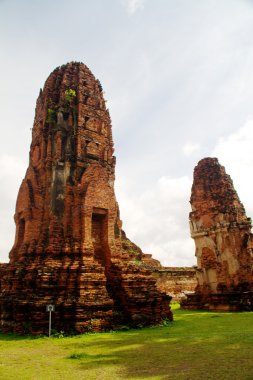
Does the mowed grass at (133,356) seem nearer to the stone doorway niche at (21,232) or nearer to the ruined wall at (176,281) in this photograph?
the stone doorway niche at (21,232)

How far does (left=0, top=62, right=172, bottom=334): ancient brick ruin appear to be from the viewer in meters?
9.99

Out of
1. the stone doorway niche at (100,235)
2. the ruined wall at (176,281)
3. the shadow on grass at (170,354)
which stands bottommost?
the shadow on grass at (170,354)

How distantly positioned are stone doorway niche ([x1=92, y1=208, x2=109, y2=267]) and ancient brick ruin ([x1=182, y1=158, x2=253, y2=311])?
9306mm

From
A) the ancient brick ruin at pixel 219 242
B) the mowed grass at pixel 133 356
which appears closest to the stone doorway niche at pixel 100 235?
the mowed grass at pixel 133 356

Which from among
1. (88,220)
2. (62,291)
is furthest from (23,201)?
(62,291)

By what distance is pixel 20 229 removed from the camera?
1343 centimetres

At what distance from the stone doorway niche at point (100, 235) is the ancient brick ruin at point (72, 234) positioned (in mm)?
40

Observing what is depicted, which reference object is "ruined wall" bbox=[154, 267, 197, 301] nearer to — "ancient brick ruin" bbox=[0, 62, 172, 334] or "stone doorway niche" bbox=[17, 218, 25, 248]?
"ancient brick ruin" bbox=[0, 62, 172, 334]

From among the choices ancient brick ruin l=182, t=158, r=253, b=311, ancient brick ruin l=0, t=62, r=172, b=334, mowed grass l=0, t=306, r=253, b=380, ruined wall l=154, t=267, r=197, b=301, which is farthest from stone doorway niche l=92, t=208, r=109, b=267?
ruined wall l=154, t=267, r=197, b=301

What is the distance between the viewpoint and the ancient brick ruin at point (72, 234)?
999 cm

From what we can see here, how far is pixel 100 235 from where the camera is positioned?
1264 centimetres

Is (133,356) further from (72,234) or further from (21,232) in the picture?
(21,232)

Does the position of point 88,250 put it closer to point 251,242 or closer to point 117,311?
point 117,311

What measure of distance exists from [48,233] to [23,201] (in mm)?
2308
